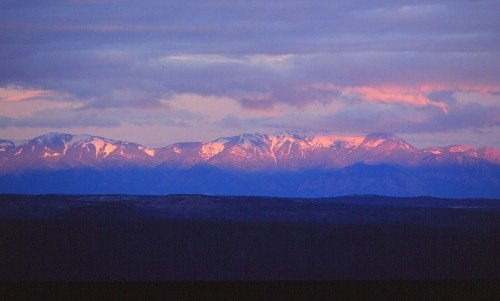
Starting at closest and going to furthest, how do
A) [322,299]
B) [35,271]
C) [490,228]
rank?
[322,299]
[35,271]
[490,228]

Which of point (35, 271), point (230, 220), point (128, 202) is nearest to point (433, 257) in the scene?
point (230, 220)

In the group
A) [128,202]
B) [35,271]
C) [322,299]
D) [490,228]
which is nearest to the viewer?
[322,299]

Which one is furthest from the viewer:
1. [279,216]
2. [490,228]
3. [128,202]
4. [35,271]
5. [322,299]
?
[128,202]

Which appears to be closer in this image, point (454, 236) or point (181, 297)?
point (181, 297)

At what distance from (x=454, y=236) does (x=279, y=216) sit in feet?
64.5

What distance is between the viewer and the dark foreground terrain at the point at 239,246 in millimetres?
56781

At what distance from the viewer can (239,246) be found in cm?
6191

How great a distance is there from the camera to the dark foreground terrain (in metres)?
56.8

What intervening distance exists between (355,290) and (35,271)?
41.2 metres

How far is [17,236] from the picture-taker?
63.8m

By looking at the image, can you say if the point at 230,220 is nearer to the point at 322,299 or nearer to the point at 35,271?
the point at 35,271

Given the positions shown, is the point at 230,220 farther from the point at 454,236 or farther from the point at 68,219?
the point at 454,236

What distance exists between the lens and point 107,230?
218ft

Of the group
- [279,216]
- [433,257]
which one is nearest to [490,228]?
[433,257]
